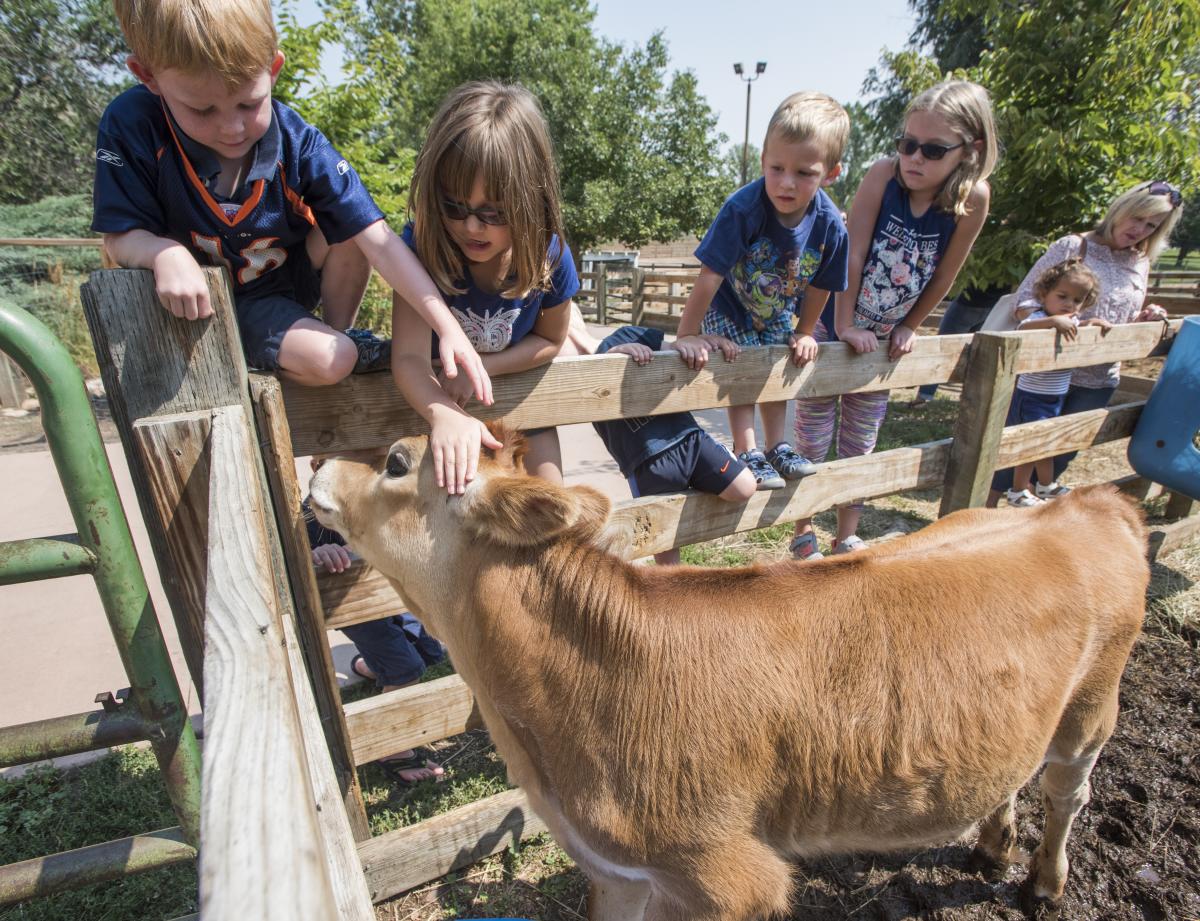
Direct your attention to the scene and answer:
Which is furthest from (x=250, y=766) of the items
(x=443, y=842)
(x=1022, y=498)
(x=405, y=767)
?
(x=1022, y=498)

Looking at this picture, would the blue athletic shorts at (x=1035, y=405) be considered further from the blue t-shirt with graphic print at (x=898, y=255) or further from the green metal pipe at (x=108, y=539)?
the green metal pipe at (x=108, y=539)

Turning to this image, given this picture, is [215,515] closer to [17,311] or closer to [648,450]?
[17,311]

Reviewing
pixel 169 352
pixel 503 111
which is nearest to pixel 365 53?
pixel 503 111

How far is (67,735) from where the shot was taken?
1670mm

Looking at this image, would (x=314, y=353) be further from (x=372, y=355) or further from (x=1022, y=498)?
(x=1022, y=498)

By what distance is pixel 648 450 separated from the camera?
2873mm

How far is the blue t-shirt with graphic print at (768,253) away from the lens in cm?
316

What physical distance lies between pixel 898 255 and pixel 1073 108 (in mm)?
4713

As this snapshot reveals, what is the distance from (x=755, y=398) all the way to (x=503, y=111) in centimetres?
163

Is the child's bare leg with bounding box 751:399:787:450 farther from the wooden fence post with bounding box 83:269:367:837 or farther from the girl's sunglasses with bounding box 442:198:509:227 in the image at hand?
the wooden fence post with bounding box 83:269:367:837

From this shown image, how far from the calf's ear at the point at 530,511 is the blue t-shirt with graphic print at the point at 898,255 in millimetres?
2395

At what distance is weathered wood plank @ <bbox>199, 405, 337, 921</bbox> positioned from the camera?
1.90 ft

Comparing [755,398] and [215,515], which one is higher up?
[215,515]

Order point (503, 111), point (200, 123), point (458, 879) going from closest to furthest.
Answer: point (200, 123) → point (503, 111) → point (458, 879)
